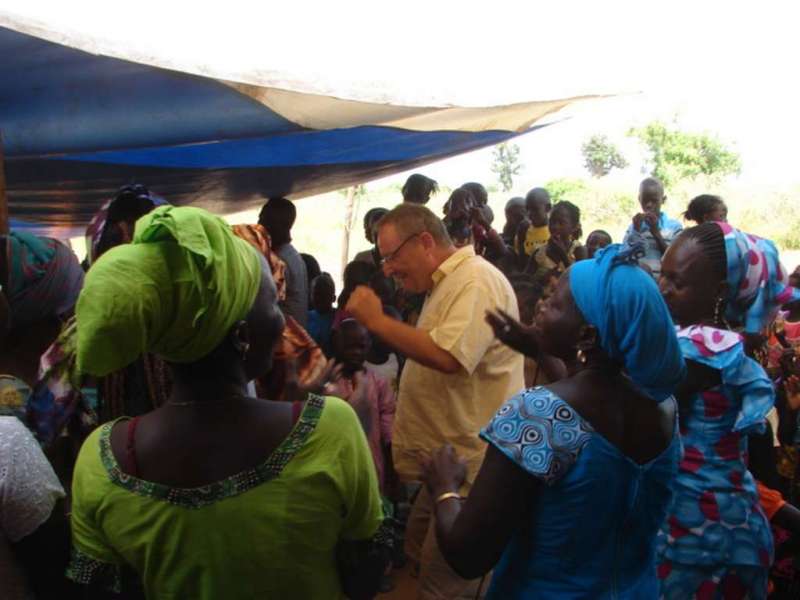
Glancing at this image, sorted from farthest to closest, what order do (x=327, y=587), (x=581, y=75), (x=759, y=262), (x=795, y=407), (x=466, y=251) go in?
(x=581, y=75) → (x=795, y=407) → (x=466, y=251) → (x=759, y=262) → (x=327, y=587)

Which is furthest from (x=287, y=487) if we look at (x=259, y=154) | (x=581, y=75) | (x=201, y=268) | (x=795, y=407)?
(x=259, y=154)

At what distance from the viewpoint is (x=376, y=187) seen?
3234 cm

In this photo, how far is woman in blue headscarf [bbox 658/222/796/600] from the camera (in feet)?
8.39

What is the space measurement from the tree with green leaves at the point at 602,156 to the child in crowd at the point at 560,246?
3200 centimetres

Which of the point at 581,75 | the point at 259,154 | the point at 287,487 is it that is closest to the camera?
the point at 287,487

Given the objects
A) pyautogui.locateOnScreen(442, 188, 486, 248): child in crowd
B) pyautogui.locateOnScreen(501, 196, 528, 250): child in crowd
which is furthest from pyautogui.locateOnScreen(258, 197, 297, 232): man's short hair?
pyautogui.locateOnScreen(501, 196, 528, 250): child in crowd

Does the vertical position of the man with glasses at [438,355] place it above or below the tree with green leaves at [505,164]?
above

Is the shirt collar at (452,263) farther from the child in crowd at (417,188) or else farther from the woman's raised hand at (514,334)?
the child in crowd at (417,188)

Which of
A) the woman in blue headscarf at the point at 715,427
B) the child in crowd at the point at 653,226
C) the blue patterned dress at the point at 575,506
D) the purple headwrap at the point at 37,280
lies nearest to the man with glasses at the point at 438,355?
the woman in blue headscarf at the point at 715,427

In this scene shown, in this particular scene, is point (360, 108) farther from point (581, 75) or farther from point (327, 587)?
point (327, 587)

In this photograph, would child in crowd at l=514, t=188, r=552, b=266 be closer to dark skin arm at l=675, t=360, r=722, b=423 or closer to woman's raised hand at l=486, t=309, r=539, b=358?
dark skin arm at l=675, t=360, r=722, b=423

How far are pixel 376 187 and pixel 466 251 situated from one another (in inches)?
1153

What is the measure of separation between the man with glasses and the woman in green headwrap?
1.45 meters

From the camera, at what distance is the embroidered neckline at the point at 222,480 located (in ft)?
4.94
